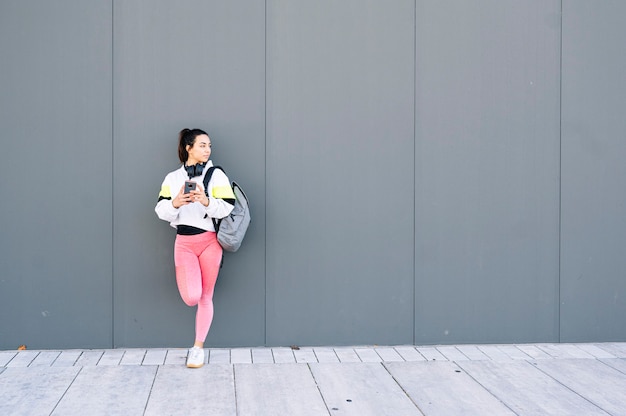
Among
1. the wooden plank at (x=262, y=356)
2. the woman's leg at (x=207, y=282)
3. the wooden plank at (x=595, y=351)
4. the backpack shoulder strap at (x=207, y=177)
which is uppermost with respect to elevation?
the backpack shoulder strap at (x=207, y=177)

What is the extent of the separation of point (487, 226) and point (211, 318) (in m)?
2.51

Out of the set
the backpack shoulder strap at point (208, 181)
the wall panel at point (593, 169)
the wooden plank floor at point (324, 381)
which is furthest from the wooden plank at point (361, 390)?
the wall panel at point (593, 169)

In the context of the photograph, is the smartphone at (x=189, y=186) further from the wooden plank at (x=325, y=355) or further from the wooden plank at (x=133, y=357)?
the wooden plank at (x=325, y=355)

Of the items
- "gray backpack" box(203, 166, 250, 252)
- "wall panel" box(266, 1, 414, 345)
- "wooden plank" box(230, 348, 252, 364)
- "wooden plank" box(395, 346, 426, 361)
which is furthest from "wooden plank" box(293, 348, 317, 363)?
"gray backpack" box(203, 166, 250, 252)

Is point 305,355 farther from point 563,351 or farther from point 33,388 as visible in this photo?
point 563,351

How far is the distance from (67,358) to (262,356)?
154 centimetres

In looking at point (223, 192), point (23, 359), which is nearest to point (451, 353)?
point (223, 192)

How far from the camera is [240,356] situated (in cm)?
611

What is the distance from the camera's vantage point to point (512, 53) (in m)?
6.61

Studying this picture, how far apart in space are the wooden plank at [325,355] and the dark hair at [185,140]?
1.92 meters

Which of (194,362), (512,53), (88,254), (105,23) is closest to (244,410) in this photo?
(194,362)

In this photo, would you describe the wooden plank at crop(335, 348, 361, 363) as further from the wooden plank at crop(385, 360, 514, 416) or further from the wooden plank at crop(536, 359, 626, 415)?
the wooden plank at crop(536, 359, 626, 415)

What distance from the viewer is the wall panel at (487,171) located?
652 centimetres

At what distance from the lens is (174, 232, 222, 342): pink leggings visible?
18.9 ft
